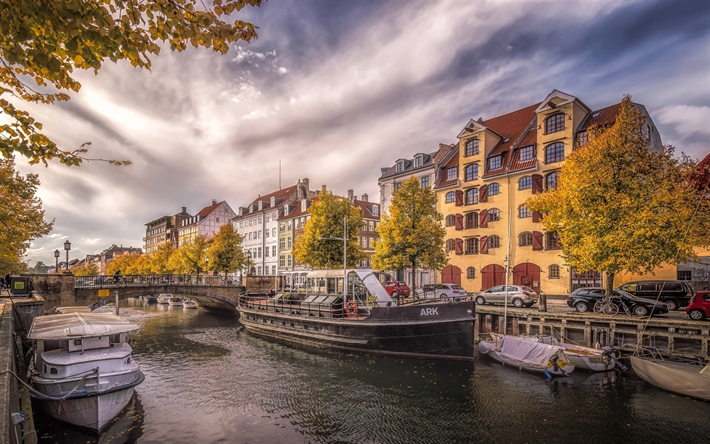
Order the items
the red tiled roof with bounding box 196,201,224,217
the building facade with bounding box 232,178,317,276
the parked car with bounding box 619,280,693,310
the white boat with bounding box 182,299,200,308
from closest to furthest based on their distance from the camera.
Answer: the parked car with bounding box 619,280,693,310 → the white boat with bounding box 182,299,200,308 → the building facade with bounding box 232,178,317,276 → the red tiled roof with bounding box 196,201,224,217

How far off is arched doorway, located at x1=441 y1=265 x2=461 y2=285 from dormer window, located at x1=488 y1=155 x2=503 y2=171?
36.0ft

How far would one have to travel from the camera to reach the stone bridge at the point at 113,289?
101ft

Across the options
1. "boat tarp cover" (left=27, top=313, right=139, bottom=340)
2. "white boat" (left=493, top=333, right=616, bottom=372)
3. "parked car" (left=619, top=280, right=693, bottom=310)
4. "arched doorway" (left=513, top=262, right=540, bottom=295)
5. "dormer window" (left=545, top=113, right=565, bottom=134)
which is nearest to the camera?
"boat tarp cover" (left=27, top=313, right=139, bottom=340)

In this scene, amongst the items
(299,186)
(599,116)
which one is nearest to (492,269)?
(599,116)

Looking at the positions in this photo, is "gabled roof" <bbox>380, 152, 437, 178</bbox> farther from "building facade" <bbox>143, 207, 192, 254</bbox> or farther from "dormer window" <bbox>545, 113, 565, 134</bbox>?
"building facade" <bbox>143, 207, 192, 254</bbox>

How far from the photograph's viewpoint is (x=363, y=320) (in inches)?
915

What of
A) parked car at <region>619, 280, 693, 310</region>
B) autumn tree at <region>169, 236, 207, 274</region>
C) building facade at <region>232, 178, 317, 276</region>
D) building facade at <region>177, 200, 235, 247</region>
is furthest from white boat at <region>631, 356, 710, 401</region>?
building facade at <region>177, 200, 235, 247</region>

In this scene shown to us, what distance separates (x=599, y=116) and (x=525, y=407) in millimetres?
30621

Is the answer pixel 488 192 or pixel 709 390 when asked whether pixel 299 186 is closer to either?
pixel 488 192

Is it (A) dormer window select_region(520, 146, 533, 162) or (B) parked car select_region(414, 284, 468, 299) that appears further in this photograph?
(A) dormer window select_region(520, 146, 533, 162)

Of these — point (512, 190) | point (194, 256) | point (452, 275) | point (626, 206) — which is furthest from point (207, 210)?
point (626, 206)

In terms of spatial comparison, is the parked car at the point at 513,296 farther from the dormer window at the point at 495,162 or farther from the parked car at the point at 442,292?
the dormer window at the point at 495,162

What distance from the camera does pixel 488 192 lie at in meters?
39.5

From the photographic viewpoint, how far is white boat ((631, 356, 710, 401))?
1473cm
